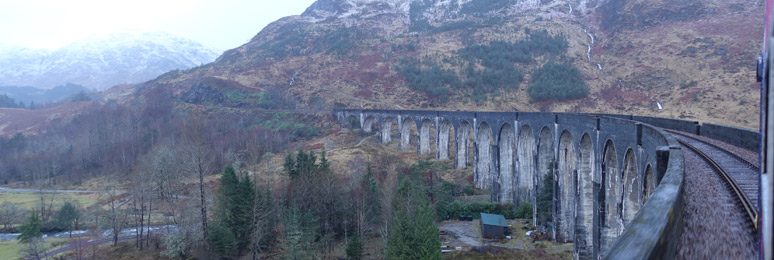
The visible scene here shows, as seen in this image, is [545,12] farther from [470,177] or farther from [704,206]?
[704,206]

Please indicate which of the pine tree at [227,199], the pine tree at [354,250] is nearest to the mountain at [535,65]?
the pine tree at [354,250]

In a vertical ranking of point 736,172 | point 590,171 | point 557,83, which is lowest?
point 590,171

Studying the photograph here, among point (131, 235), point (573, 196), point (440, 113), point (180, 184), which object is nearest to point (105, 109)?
point (180, 184)

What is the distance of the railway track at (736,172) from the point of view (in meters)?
5.98

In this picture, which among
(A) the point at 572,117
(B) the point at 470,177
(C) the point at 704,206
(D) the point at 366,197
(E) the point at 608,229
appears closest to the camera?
(C) the point at 704,206

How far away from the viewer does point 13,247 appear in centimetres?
2920

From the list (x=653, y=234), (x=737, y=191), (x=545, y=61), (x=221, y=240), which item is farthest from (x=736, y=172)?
(x=545, y=61)

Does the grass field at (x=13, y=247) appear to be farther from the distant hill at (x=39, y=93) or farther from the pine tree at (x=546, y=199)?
the distant hill at (x=39, y=93)

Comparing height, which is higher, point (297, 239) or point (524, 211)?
point (297, 239)

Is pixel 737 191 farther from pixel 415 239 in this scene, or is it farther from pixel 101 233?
pixel 101 233

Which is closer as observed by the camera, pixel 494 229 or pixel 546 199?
pixel 546 199

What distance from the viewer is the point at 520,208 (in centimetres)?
3100

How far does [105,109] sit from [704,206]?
85.2m

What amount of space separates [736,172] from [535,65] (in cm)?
7768
